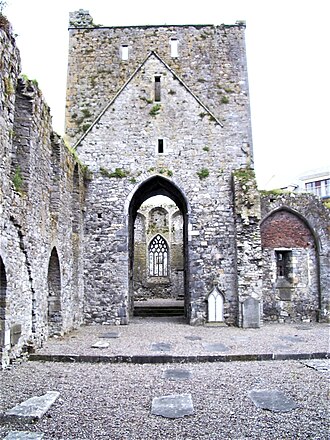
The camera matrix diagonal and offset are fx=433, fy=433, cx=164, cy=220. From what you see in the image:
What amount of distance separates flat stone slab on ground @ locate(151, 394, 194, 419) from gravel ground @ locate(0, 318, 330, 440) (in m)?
0.09

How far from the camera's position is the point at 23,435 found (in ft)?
14.5

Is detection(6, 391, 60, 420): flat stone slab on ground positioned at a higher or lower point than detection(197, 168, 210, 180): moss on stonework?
lower

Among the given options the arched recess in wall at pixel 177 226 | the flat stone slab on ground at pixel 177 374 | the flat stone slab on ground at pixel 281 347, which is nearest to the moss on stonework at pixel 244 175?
the flat stone slab on ground at pixel 281 347

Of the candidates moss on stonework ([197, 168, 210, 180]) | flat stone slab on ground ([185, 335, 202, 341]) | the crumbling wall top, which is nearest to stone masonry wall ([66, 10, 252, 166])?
the crumbling wall top

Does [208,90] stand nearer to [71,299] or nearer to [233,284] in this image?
[233,284]

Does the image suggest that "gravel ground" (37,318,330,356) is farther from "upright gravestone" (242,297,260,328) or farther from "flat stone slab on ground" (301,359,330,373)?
"flat stone slab on ground" (301,359,330,373)

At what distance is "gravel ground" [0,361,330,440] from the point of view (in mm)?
4625

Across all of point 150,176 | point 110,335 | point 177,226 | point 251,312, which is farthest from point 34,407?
point 177,226

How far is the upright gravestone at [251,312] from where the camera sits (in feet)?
43.5

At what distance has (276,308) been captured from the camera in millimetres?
14938

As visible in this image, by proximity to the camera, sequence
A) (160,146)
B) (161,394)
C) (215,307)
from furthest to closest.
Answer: (160,146)
(215,307)
(161,394)

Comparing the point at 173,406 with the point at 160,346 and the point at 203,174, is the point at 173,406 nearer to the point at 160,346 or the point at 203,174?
the point at 160,346

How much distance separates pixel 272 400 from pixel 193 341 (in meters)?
4.71

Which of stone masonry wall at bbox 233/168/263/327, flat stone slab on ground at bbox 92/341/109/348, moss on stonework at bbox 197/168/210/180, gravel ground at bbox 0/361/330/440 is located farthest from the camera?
moss on stonework at bbox 197/168/210/180
